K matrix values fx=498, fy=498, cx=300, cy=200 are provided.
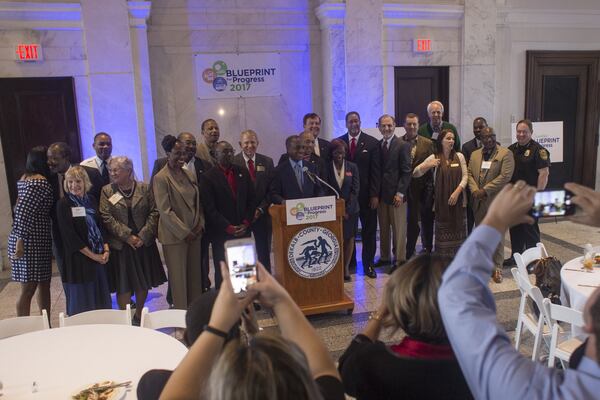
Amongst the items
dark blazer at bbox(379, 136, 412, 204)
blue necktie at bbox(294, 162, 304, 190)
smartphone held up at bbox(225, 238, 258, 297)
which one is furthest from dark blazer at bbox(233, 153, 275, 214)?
smartphone held up at bbox(225, 238, 258, 297)

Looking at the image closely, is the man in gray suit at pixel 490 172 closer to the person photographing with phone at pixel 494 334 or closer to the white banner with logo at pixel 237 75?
the white banner with logo at pixel 237 75

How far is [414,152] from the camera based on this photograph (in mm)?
5633

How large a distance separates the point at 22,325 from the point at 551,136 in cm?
705

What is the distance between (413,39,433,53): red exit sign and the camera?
7.38 meters

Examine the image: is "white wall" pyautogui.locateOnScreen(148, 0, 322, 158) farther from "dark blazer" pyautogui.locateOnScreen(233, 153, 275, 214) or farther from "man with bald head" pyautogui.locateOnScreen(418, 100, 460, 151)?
"dark blazer" pyautogui.locateOnScreen(233, 153, 275, 214)

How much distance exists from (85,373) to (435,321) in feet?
5.59

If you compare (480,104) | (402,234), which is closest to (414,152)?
(402,234)

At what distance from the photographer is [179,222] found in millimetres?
4180

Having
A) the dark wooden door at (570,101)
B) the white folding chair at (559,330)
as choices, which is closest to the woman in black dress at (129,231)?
the white folding chair at (559,330)

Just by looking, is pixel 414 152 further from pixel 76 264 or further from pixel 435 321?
pixel 435 321

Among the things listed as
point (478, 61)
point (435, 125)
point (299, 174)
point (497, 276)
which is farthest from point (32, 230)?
point (478, 61)

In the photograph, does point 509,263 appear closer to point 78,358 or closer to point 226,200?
point 226,200

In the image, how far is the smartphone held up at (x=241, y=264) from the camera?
146 centimetres

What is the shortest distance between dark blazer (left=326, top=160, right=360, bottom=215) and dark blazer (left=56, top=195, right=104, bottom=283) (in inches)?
90.0
